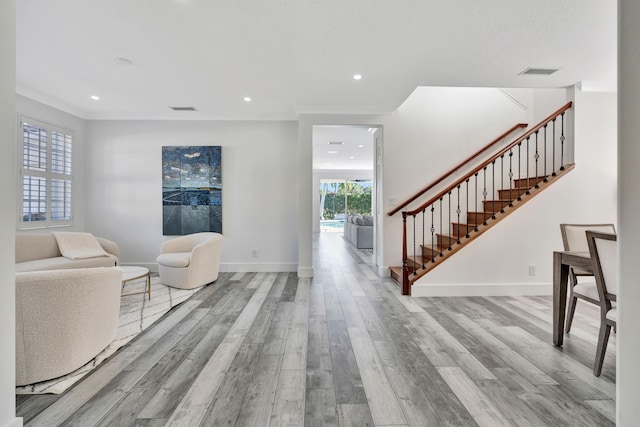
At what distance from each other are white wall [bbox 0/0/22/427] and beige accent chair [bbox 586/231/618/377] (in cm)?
322

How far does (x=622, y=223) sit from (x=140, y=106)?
5.56 m

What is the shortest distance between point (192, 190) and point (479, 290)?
4.66 m

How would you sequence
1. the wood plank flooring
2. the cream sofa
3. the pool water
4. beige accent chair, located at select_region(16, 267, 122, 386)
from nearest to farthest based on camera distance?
the wood plank flooring < beige accent chair, located at select_region(16, 267, 122, 386) < the cream sofa < the pool water

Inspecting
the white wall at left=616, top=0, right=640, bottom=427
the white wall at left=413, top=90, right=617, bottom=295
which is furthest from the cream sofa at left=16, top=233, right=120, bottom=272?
the white wall at left=616, top=0, right=640, bottom=427

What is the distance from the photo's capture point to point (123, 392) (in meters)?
1.76

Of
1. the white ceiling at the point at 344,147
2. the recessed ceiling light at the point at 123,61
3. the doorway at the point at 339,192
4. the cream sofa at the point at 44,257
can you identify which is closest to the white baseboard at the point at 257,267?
the cream sofa at the point at 44,257

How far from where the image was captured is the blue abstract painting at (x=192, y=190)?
5.12 m

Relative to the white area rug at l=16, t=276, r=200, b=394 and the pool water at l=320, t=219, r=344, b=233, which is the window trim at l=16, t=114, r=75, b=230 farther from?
the pool water at l=320, t=219, r=344, b=233

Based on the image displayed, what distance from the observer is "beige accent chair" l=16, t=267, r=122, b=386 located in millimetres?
1763

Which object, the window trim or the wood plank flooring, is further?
the window trim

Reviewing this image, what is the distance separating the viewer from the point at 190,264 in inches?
156

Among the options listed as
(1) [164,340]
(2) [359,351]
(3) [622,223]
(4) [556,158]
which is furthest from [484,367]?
(4) [556,158]

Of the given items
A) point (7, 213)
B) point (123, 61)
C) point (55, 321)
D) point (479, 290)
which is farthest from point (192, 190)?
point (479, 290)

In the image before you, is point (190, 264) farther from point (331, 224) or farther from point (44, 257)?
point (331, 224)
